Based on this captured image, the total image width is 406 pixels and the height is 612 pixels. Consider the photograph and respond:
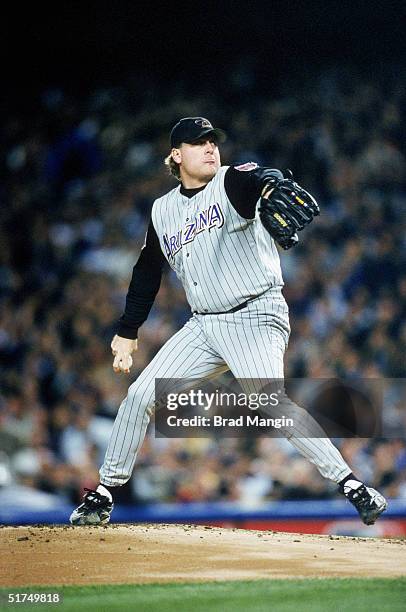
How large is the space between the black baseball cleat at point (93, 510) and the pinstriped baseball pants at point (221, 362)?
A: 0.07m

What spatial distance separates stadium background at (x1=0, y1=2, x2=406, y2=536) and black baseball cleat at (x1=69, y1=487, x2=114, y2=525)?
0.68 meters

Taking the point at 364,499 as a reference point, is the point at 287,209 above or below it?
above

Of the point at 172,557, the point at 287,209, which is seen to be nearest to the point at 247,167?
the point at 287,209

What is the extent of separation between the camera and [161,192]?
13.5 ft

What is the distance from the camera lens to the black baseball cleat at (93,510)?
8.70ft

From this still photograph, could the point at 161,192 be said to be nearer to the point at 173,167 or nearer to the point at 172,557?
the point at 173,167

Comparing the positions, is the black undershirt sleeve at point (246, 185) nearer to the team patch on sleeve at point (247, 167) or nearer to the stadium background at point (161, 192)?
the team patch on sleeve at point (247, 167)

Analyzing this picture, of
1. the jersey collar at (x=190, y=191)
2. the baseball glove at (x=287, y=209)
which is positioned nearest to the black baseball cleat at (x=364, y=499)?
the baseball glove at (x=287, y=209)

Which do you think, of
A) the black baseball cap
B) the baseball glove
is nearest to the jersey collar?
the black baseball cap

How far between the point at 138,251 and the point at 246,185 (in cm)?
169

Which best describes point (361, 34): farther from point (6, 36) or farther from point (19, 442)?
point (19, 442)

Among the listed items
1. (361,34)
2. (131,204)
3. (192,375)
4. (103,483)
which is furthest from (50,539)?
(361,34)

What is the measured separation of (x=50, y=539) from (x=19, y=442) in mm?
1007

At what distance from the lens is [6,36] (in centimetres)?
358
